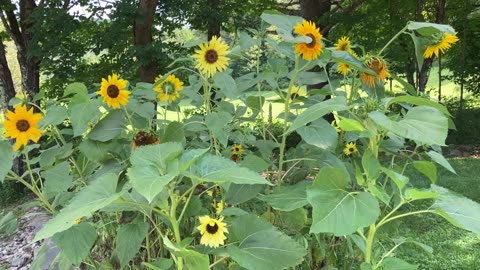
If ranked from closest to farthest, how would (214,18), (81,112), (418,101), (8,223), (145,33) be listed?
(418,101)
(81,112)
(8,223)
(145,33)
(214,18)

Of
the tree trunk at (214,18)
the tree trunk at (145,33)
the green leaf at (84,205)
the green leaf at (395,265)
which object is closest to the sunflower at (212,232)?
the green leaf at (84,205)

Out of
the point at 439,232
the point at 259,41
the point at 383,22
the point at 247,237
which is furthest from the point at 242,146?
the point at 383,22

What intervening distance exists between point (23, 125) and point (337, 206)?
786 mm

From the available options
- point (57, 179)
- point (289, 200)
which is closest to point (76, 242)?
point (57, 179)

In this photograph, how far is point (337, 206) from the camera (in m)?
0.82

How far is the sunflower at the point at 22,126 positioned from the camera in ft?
3.83

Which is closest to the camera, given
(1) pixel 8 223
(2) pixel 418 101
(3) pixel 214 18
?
(2) pixel 418 101

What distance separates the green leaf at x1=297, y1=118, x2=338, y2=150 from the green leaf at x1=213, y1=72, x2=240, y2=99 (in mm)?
190

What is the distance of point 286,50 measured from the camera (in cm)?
115

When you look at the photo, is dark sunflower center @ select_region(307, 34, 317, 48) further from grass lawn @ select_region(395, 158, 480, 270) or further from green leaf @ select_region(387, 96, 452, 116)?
grass lawn @ select_region(395, 158, 480, 270)

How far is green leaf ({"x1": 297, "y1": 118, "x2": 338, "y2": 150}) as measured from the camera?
1.09 metres

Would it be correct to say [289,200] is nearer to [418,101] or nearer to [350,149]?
[418,101]

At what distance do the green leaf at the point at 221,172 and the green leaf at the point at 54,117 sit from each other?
0.44m

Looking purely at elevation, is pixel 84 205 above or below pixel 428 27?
Answer: below
